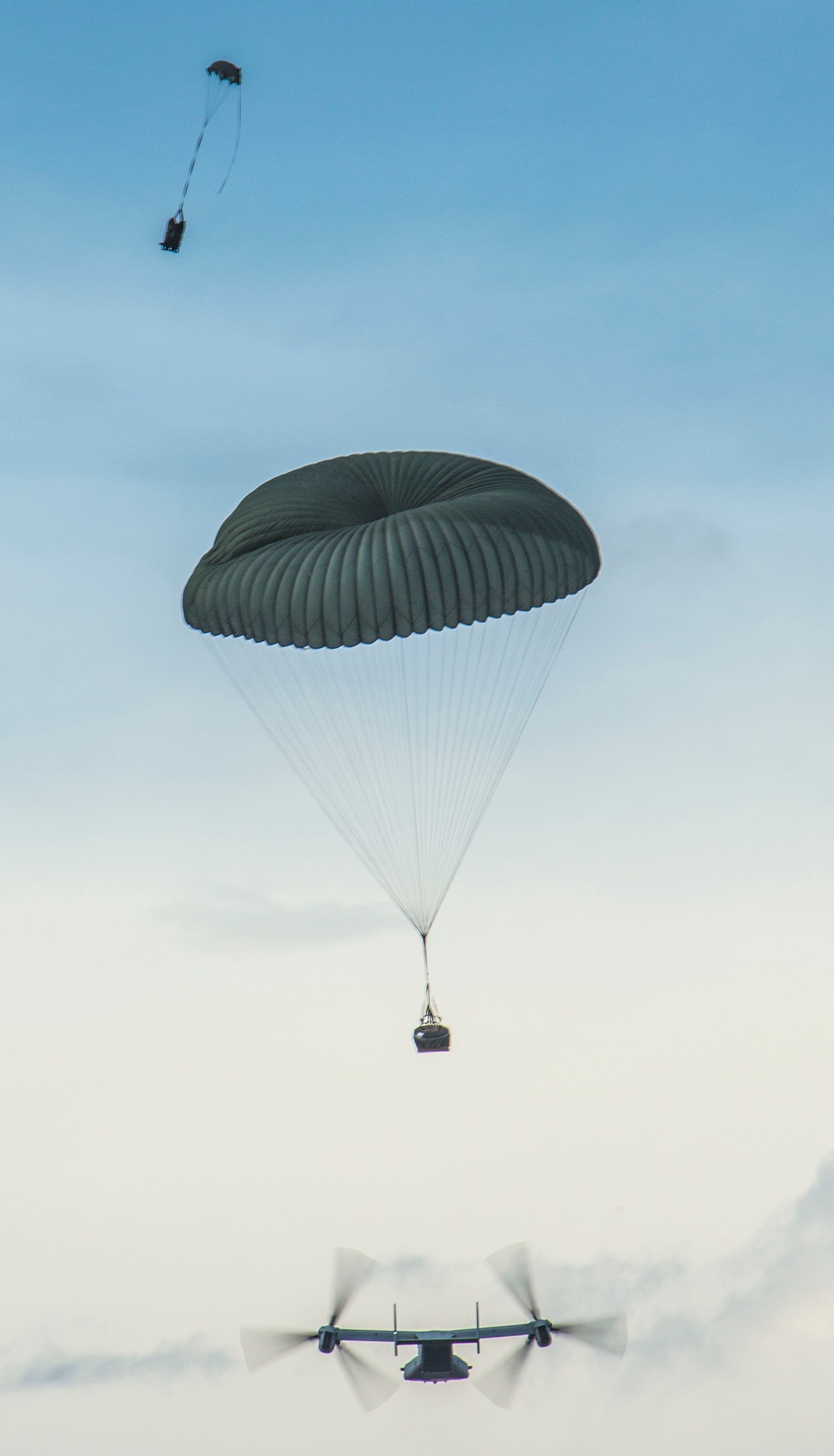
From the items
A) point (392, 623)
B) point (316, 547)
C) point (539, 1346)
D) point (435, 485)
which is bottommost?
point (539, 1346)

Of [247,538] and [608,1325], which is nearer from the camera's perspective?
[247,538]

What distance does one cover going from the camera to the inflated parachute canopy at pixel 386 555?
129 ft

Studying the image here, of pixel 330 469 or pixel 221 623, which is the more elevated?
pixel 330 469

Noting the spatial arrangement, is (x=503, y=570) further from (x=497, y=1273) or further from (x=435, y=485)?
(x=497, y=1273)

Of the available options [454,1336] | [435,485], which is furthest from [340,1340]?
[435,485]

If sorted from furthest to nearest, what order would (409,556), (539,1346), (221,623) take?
(539,1346)
(221,623)
(409,556)

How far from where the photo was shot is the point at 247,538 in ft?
142

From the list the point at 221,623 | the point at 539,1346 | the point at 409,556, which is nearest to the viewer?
the point at 409,556

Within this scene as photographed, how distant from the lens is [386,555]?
39375 millimetres

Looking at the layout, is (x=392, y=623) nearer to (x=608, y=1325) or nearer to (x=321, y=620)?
(x=321, y=620)

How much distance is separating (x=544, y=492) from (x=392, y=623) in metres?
7.54

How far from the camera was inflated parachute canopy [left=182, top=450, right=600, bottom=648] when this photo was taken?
129 ft

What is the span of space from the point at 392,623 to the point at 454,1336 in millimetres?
21045

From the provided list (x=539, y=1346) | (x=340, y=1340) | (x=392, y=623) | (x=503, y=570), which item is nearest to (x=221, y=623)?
(x=392, y=623)
